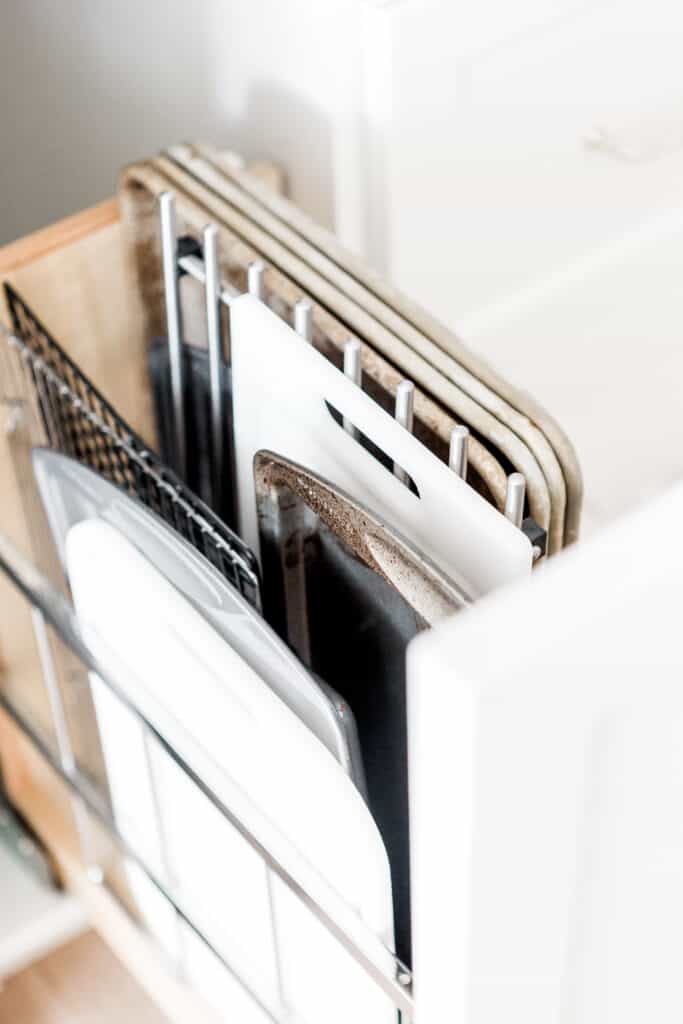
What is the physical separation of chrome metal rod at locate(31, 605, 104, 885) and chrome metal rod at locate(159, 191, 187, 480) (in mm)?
153

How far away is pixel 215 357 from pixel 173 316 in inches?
2.2

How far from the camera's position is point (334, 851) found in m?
0.67

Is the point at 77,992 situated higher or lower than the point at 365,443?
lower

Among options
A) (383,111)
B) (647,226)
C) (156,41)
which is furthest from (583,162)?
(156,41)

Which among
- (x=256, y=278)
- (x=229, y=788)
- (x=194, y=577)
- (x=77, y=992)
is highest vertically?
(x=256, y=278)

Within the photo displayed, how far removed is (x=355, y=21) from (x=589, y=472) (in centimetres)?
34

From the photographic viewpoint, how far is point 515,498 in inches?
26.3

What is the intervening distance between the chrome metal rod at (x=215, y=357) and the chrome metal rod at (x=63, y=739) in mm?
149

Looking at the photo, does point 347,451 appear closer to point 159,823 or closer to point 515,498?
point 515,498

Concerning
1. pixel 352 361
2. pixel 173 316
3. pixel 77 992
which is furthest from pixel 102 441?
pixel 77 992

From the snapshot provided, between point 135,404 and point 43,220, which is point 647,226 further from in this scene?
point 43,220

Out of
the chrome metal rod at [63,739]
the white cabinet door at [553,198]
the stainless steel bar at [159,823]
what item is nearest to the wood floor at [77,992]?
the chrome metal rod at [63,739]

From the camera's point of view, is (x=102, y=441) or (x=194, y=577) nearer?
(x=194, y=577)

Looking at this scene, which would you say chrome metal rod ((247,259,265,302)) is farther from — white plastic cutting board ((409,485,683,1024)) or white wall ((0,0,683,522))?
white plastic cutting board ((409,485,683,1024))
